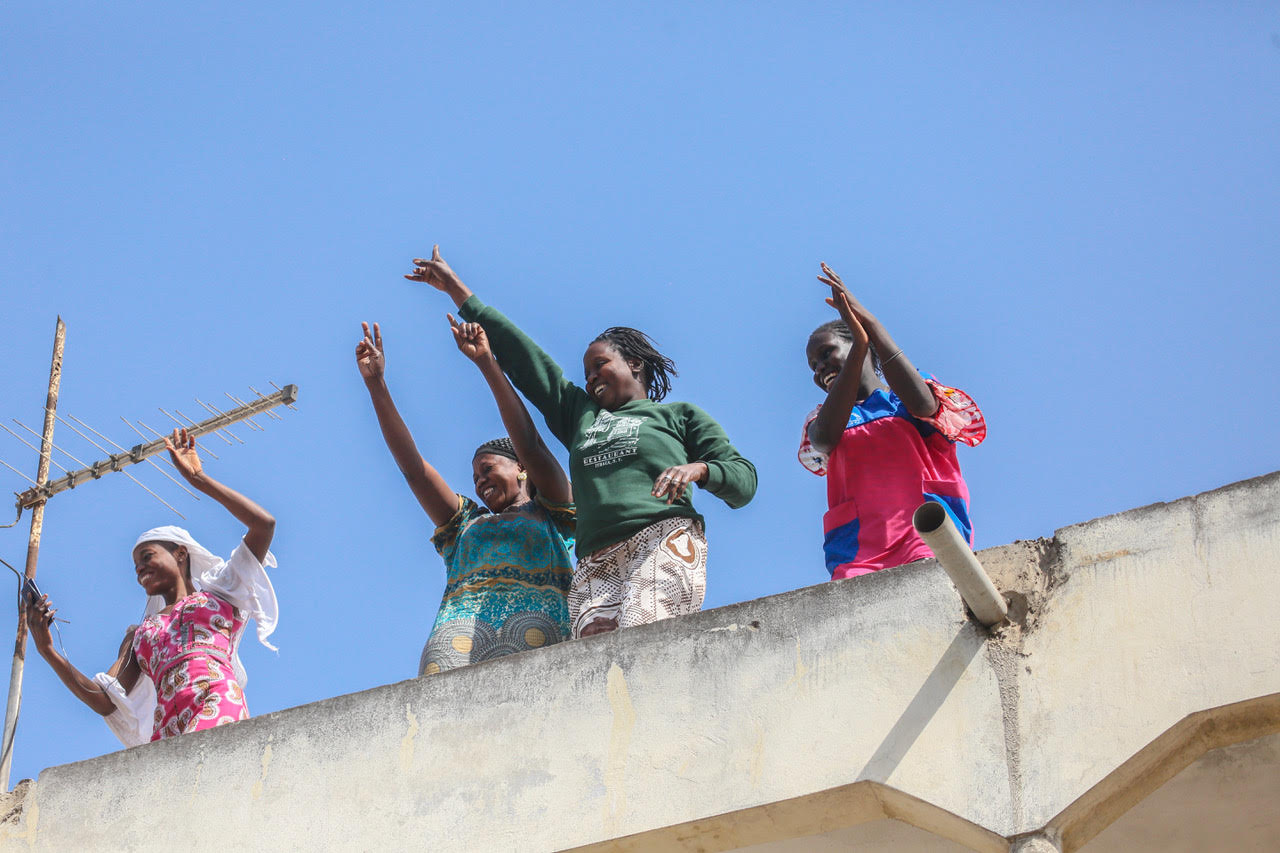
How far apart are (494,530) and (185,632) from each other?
47.5 inches

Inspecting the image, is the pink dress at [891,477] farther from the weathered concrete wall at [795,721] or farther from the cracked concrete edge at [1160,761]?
the cracked concrete edge at [1160,761]

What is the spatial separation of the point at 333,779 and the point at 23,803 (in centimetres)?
121

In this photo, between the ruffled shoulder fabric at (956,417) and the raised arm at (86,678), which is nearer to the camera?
the ruffled shoulder fabric at (956,417)

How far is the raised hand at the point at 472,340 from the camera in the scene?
20.4ft

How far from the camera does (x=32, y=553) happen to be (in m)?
7.34

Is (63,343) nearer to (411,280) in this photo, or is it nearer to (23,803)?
(411,280)

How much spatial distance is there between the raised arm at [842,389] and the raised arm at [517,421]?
40.5 inches

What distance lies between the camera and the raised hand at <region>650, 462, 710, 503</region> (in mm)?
5465

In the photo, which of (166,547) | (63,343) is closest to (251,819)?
(166,547)

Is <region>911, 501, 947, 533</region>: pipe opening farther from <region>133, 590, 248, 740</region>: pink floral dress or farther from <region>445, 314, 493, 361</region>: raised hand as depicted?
<region>133, 590, 248, 740</region>: pink floral dress

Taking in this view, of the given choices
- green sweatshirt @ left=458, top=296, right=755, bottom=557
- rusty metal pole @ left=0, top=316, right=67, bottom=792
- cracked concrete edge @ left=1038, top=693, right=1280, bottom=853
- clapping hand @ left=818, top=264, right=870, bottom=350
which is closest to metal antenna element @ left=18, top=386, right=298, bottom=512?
rusty metal pole @ left=0, top=316, right=67, bottom=792

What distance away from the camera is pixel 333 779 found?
534 cm

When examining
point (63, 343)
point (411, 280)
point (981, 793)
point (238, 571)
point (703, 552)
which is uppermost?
point (63, 343)

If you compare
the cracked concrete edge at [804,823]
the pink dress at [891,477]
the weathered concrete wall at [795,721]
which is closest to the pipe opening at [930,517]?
the weathered concrete wall at [795,721]
